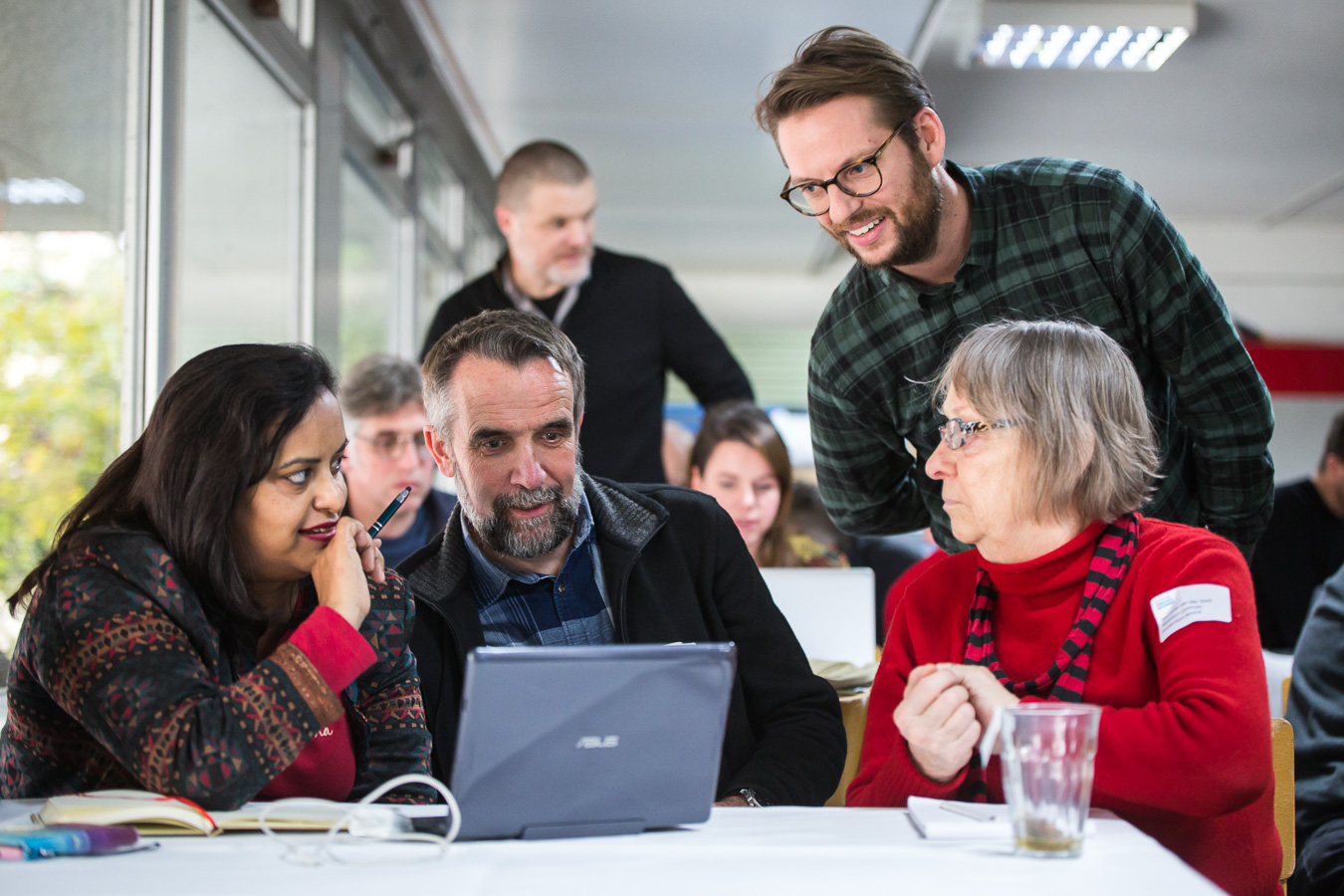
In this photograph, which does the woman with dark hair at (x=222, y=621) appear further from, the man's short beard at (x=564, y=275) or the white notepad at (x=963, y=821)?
the man's short beard at (x=564, y=275)

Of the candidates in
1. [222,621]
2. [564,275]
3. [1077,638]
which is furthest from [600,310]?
[1077,638]

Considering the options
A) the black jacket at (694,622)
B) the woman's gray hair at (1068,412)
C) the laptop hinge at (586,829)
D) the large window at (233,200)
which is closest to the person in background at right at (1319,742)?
the woman's gray hair at (1068,412)

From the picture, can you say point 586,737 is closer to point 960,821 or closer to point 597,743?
point 597,743

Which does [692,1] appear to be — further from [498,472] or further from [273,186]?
[498,472]

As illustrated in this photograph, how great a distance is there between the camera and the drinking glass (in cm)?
103

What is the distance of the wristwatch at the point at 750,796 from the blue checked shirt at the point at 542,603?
34 centimetres

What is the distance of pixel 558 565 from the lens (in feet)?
6.20

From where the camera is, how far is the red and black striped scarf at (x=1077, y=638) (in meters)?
1.42

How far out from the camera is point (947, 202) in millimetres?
2041

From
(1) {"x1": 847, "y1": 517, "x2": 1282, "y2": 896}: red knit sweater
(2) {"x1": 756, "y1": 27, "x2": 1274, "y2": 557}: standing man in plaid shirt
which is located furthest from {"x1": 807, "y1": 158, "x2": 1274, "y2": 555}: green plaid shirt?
(1) {"x1": 847, "y1": 517, "x2": 1282, "y2": 896}: red knit sweater

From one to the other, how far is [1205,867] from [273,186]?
318 cm

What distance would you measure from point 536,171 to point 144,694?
92.4 inches

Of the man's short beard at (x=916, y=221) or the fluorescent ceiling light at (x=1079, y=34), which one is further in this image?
the fluorescent ceiling light at (x=1079, y=34)

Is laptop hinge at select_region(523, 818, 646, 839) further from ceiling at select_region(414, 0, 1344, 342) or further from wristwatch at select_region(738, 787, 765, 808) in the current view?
ceiling at select_region(414, 0, 1344, 342)
